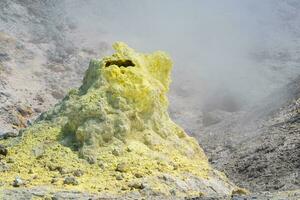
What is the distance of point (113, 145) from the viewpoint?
12914 millimetres

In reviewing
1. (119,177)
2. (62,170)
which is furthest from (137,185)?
(62,170)

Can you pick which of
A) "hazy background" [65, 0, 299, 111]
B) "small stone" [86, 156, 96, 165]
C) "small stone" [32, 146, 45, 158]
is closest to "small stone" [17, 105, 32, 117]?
"hazy background" [65, 0, 299, 111]

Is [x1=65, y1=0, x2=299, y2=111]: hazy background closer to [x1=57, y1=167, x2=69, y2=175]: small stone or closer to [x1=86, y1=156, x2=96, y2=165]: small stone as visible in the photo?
[x1=86, y1=156, x2=96, y2=165]: small stone

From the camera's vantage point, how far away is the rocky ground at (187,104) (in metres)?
21.8

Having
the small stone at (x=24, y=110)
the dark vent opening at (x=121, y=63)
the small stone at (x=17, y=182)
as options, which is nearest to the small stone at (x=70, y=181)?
the small stone at (x=17, y=182)

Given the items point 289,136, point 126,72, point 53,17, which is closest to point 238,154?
point 289,136

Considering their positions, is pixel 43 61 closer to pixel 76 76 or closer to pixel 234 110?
pixel 76 76

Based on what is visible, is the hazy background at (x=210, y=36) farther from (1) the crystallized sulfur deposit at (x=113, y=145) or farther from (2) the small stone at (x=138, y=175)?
(2) the small stone at (x=138, y=175)

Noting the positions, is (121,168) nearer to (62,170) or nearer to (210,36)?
(62,170)

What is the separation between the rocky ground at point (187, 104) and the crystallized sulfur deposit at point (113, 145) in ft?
4.02

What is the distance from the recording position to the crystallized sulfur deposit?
11.6 meters

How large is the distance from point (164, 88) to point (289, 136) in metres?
11.1

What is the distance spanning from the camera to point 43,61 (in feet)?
147

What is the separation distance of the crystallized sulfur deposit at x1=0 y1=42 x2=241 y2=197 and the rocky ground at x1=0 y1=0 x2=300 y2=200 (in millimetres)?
1226
